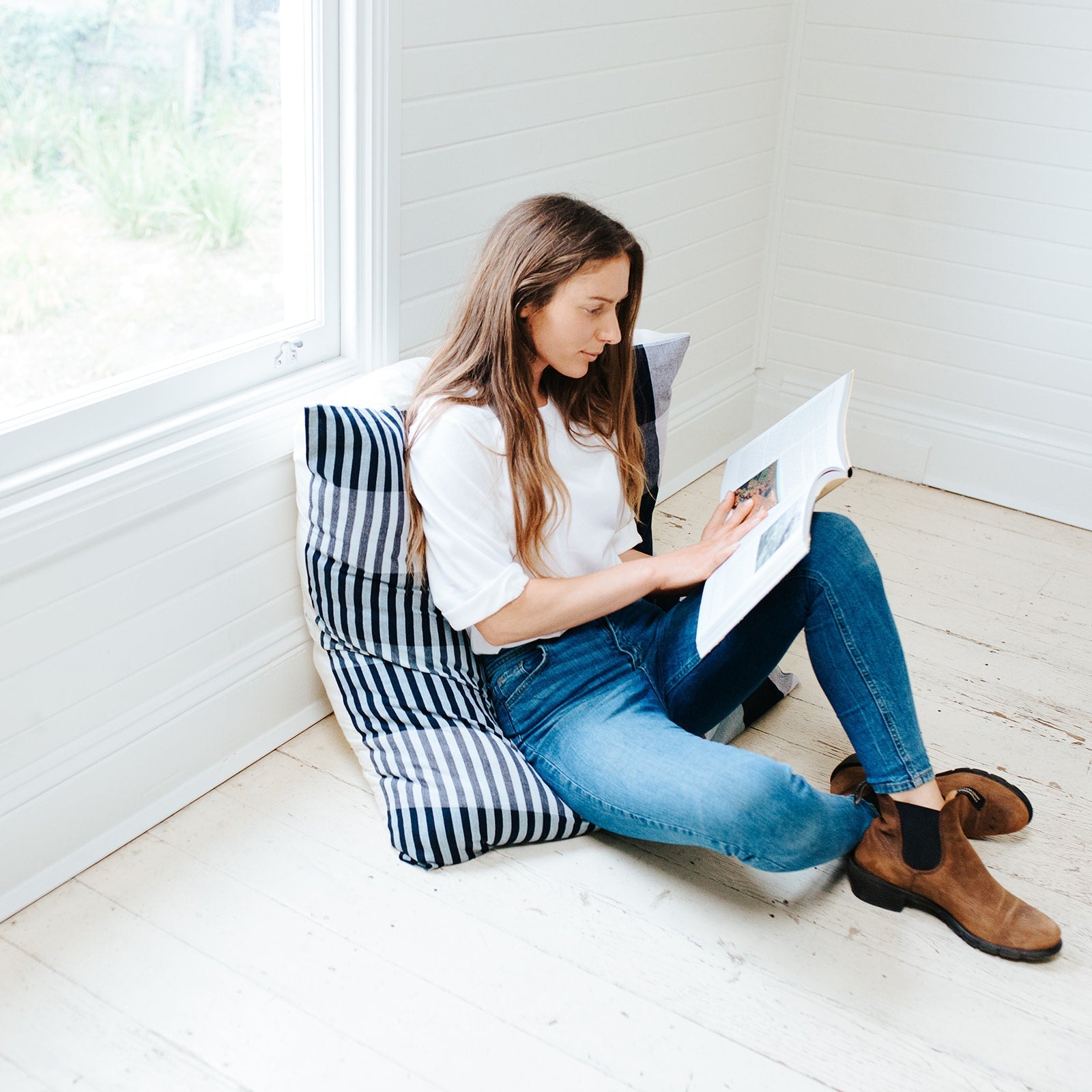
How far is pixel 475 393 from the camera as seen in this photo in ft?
5.74

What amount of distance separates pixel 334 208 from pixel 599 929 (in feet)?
3.85

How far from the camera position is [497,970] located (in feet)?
5.47

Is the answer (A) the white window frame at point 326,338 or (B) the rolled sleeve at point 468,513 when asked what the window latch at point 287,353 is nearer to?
(A) the white window frame at point 326,338

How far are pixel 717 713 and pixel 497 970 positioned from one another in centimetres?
52

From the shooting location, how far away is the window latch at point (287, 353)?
77.2 inches

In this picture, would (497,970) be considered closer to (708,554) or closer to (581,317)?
(708,554)

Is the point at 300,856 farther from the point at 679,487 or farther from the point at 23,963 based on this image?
the point at 679,487

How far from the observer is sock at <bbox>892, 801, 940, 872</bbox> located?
178cm

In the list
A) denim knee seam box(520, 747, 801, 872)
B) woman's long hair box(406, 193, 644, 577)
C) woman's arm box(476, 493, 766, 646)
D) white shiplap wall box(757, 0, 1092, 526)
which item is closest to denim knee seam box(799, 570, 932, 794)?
woman's arm box(476, 493, 766, 646)

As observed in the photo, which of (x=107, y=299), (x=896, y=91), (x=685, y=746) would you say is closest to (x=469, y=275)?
(x=107, y=299)

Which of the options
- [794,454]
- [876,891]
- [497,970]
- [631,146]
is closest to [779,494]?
[794,454]

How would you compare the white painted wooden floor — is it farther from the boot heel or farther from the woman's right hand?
the woman's right hand

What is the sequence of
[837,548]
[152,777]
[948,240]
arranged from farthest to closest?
[948,240] → [152,777] → [837,548]

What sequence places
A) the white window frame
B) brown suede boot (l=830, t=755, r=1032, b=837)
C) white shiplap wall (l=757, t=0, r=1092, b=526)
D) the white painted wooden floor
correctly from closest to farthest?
the white painted wooden floor < the white window frame < brown suede boot (l=830, t=755, r=1032, b=837) < white shiplap wall (l=757, t=0, r=1092, b=526)
